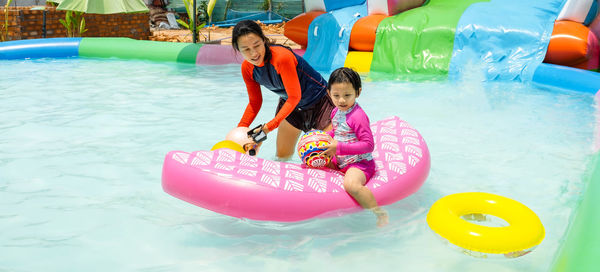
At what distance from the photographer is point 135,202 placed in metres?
3.01

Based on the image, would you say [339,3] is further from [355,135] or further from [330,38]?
[355,135]

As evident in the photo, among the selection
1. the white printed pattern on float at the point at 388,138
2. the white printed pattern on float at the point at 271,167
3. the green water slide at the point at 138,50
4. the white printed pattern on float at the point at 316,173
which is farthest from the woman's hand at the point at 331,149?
the green water slide at the point at 138,50

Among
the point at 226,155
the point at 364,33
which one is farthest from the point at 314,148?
the point at 364,33

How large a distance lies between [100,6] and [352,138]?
6892 millimetres

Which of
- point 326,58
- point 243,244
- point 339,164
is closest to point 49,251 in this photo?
point 243,244

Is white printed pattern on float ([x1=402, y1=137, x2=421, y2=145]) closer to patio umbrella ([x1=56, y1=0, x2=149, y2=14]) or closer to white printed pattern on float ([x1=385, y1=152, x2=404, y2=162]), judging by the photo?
white printed pattern on float ([x1=385, y1=152, x2=404, y2=162])

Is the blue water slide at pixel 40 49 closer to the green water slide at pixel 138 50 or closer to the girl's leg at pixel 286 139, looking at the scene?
the green water slide at pixel 138 50

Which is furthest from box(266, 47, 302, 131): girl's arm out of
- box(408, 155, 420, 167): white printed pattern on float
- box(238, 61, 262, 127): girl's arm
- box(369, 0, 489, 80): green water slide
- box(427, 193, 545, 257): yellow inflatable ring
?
box(369, 0, 489, 80): green water slide

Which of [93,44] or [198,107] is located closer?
[198,107]

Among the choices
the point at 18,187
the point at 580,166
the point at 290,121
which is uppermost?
the point at 290,121

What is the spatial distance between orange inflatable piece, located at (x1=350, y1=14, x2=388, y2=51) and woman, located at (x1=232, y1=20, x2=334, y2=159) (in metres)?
4.43

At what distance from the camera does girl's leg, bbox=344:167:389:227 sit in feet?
8.15

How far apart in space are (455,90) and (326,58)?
2154mm

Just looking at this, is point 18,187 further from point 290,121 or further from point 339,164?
point 339,164
